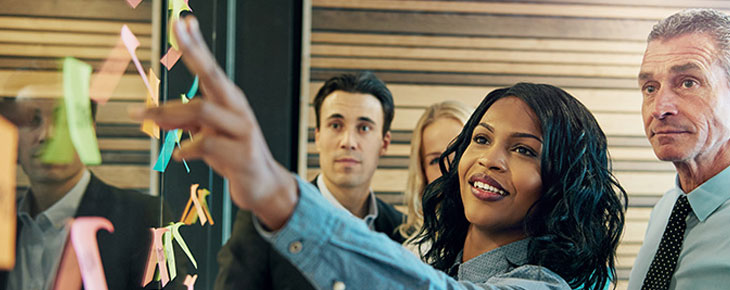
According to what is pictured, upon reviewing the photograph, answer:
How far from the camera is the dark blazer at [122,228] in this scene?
60cm

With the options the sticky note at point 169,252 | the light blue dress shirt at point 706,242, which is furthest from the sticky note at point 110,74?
the light blue dress shirt at point 706,242

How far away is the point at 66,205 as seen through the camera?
542 millimetres

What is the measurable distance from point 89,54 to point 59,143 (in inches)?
4.0

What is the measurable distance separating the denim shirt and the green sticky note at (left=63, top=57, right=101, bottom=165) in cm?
23

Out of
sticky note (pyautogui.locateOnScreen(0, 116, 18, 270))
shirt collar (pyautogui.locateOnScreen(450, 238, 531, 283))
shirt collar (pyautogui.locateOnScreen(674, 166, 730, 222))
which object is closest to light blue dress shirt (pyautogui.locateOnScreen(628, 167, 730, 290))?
shirt collar (pyautogui.locateOnScreen(674, 166, 730, 222))

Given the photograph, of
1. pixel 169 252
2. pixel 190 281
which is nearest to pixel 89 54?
pixel 169 252

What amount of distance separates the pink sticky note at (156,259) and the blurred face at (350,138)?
1.67m

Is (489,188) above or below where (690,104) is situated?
below

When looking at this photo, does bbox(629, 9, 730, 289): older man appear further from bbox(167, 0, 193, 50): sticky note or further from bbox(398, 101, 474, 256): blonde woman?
bbox(167, 0, 193, 50): sticky note

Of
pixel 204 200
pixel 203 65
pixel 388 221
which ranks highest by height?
pixel 203 65

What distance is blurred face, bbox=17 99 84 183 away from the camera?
0.47 metres

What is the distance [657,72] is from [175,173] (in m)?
1.29

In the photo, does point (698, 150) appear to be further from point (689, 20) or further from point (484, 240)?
point (484, 240)

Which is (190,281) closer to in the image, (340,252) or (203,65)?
(340,252)
